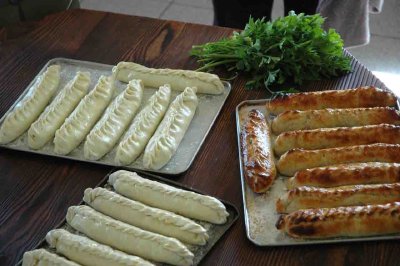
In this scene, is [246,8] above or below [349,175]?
below

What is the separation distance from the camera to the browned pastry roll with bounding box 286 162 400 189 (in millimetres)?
1841

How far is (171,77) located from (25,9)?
1278 mm

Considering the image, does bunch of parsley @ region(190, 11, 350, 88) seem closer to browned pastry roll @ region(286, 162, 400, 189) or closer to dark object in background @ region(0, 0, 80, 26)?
browned pastry roll @ region(286, 162, 400, 189)

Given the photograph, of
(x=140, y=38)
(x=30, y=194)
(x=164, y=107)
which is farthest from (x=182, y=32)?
(x=30, y=194)

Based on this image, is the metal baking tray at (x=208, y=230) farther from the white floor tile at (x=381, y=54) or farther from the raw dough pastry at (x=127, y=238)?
the white floor tile at (x=381, y=54)

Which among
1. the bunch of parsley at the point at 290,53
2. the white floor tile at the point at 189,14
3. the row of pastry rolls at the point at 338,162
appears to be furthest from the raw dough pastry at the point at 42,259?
the white floor tile at the point at 189,14

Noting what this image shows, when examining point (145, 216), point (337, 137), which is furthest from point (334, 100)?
point (145, 216)

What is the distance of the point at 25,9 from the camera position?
3193 millimetres

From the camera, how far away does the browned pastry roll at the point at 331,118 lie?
211cm

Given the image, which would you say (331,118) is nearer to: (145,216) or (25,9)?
(145,216)

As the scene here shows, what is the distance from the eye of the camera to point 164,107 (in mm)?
2320

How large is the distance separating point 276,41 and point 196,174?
794mm

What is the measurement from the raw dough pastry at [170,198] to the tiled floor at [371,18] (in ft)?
8.50

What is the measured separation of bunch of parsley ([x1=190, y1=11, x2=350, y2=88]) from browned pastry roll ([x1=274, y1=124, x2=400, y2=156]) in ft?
1.30
